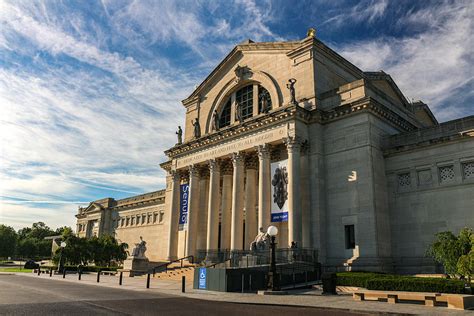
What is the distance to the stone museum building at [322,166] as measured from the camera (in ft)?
91.9

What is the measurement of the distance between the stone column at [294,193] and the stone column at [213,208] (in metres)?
8.90

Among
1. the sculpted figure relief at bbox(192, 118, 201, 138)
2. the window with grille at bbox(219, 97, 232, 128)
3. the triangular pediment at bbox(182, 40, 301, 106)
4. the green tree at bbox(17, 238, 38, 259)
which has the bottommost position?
the green tree at bbox(17, 238, 38, 259)

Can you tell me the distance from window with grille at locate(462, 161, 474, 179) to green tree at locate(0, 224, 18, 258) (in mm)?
113110

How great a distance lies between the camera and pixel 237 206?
34.7m

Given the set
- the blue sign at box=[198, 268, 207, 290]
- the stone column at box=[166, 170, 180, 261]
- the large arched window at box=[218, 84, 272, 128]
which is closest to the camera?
the blue sign at box=[198, 268, 207, 290]

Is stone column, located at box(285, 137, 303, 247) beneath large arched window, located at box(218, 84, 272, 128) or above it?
beneath

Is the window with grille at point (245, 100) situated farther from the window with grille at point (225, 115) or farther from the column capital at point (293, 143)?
the column capital at point (293, 143)

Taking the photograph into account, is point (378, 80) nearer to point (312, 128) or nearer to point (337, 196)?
point (312, 128)

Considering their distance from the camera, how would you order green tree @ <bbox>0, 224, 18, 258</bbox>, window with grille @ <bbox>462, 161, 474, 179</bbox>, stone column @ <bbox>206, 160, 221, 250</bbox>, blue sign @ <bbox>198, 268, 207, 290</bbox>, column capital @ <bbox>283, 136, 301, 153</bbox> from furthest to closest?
green tree @ <bbox>0, 224, 18, 258</bbox> < stone column @ <bbox>206, 160, 221, 250</bbox> < column capital @ <bbox>283, 136, 301, 153</bbox> < window with grille @ <bbox>462, 161, 474, 179</bbox> < blue sign @ <bbox>198, 268, 207, 290</bbox>

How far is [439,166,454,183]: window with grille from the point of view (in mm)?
27480

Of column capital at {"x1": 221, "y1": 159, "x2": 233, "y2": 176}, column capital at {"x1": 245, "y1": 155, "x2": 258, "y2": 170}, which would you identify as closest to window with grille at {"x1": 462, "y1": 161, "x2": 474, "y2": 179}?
column capital at {"x1": 245, "y1": 155, "x2": 258, "y2": 170}

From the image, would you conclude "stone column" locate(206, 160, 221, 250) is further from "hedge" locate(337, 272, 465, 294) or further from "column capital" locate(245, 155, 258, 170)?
"hedge" locate(337, 272, 465, 294)

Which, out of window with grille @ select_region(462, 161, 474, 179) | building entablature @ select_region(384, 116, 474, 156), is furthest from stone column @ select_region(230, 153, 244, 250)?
window with grille @ select_region(462, 161, 474, 179)

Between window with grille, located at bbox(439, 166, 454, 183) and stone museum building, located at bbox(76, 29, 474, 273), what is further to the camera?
stone museum building, located at bbox(76, 29, 474, 273)
